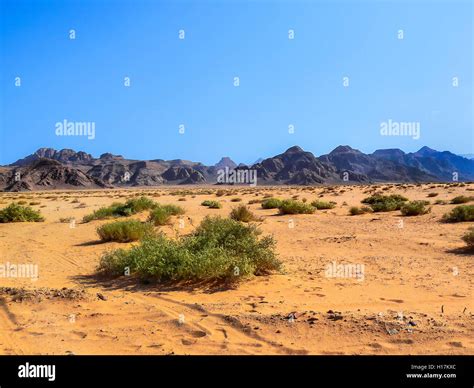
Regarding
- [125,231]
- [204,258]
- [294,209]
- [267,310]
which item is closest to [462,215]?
[294,209]

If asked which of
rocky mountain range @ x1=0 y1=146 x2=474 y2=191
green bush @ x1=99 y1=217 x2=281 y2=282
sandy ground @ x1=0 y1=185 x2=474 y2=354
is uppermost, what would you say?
rocky mountain range @ x1=0 y1=146 x2=474 y2=191

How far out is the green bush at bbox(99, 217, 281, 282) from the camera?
748cm

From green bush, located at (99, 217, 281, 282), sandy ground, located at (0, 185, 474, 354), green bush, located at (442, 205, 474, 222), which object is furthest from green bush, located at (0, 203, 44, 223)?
green bush, located at (442, 205, 474, 222)

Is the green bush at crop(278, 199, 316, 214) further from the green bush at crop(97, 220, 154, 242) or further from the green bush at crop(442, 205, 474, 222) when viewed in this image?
the green bush at crop(97, 220, 154, 242)

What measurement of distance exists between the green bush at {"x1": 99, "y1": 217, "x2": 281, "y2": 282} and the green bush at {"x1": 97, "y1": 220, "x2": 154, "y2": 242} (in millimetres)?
3485

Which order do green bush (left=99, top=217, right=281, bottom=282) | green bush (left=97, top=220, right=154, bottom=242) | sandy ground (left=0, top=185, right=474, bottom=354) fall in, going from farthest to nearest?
1. green bush (left=97, top=220, right=154, bottom=242)
2. green bush (left=99, top=217, right=281, bottom=282)
3. sandy ground (left=0, top=185, right=474, bottom=354)

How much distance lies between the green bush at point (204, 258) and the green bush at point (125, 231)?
349 centimetres

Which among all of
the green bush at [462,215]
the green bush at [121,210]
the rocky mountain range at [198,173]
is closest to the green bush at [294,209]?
the green bush at [121,210]

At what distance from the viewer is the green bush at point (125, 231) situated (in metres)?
12.3

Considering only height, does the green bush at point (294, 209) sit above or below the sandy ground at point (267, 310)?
above

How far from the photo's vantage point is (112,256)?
8.62m

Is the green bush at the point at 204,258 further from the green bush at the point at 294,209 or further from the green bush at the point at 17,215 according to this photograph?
the green bush at the point at 17,215
